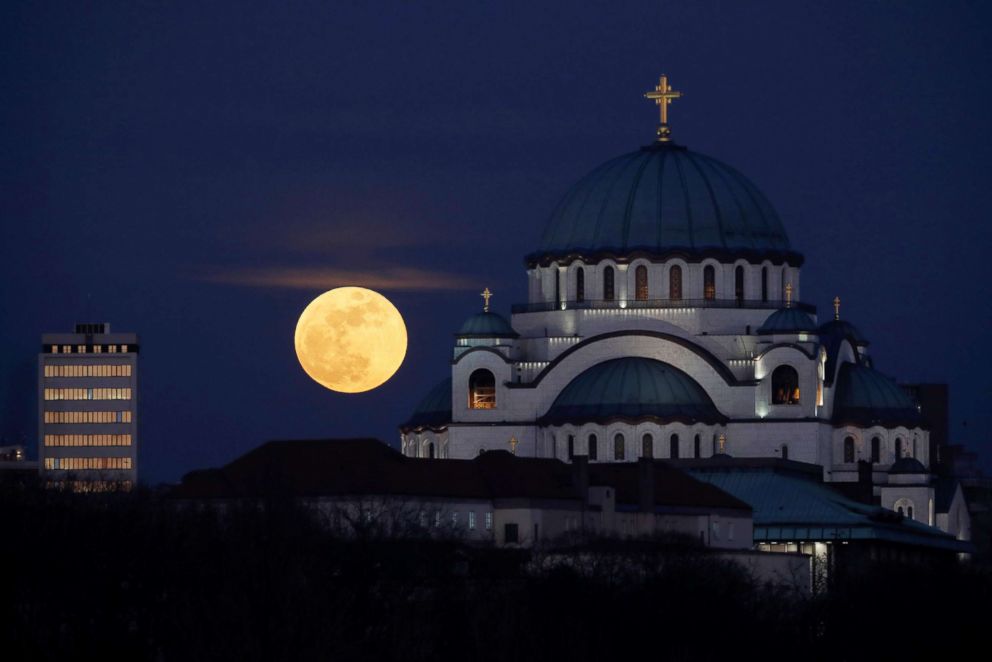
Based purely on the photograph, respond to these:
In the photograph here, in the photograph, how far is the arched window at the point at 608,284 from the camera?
5571 inches


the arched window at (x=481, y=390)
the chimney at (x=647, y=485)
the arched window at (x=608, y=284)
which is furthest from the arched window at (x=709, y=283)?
the chimney at (x=647, y=485)

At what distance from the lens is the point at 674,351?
461 feet

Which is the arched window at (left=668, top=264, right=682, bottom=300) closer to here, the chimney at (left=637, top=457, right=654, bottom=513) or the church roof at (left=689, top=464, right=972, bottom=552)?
the church roof at (left=689, top=464, right=972, bottom=552)

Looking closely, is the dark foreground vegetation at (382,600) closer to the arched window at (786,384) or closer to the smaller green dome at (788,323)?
the arched window at (786,384)

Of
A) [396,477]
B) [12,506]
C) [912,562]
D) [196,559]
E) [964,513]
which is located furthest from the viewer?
[964,513]

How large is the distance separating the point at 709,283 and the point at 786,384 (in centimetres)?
508

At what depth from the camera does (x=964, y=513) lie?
148 m

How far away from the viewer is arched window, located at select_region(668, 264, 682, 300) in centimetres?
14138

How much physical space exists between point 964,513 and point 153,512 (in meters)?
40.5

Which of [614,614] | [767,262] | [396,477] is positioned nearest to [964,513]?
[767,262]

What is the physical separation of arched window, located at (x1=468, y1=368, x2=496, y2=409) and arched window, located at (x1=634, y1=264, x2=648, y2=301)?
615 cm

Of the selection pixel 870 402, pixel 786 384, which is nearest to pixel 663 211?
pixel 786 384

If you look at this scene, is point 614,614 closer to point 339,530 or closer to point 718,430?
point 339,530

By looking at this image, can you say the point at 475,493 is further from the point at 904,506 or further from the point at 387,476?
the point at 904,506
